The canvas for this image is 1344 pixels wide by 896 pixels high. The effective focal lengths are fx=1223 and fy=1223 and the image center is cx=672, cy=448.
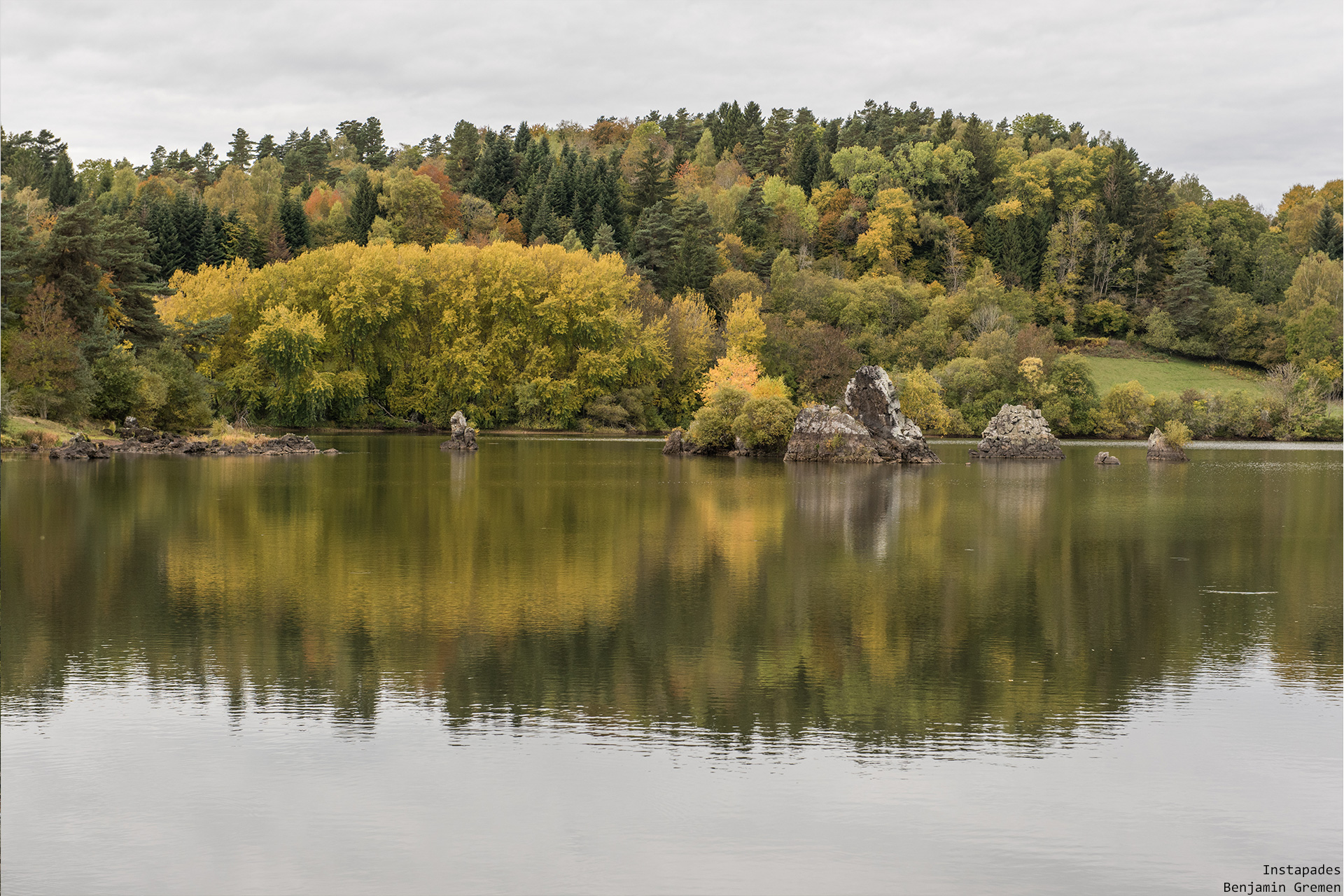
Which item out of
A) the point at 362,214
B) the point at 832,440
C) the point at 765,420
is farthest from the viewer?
the point at 362,214

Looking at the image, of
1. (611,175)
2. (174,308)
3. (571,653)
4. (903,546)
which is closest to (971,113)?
(611,175)

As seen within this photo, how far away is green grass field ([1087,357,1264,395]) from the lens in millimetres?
93250

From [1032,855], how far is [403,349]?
271 ft

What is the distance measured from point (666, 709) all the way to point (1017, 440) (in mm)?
49157

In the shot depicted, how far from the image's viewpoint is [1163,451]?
177ft

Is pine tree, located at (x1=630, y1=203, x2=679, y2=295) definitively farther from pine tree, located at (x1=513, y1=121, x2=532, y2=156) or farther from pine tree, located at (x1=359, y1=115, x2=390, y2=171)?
pine tree, located at (x1=359, y1=115, x2=390, y2=171)

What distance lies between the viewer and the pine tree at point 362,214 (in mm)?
103375

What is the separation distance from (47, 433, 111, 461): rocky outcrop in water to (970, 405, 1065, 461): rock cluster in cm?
3735

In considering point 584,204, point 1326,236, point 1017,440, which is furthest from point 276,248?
point 1326,236

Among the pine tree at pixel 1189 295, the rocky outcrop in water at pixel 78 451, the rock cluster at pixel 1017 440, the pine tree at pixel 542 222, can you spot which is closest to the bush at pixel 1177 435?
the rock cluster at pixel 1017 440

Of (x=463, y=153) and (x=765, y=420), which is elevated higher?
(x=463, y=153)

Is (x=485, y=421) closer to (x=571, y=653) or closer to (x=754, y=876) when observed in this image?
(x=571, y=653)

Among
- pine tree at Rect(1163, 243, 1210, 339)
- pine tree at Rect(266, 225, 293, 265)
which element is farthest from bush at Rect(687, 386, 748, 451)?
pine tree at Rect(1163, 243, 1210, 339)

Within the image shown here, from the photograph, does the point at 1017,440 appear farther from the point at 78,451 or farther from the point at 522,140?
the point at 522,140
